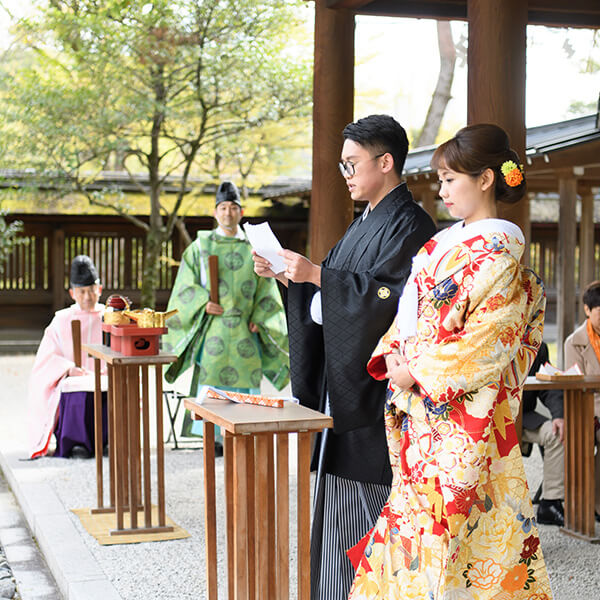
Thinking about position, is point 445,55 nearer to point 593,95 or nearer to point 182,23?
point 593,95

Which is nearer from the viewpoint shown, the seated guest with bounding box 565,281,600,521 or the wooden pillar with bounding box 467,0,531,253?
the wooden pillar with bounding box 467,0,531,253

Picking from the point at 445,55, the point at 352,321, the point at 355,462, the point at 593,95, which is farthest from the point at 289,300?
the point at 593,95

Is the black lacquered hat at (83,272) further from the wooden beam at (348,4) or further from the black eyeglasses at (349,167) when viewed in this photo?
the black eyeglasses at (349,167)

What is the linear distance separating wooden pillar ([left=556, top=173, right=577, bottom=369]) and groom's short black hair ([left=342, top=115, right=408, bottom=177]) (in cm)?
758

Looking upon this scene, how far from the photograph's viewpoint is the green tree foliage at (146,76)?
13.3 metres

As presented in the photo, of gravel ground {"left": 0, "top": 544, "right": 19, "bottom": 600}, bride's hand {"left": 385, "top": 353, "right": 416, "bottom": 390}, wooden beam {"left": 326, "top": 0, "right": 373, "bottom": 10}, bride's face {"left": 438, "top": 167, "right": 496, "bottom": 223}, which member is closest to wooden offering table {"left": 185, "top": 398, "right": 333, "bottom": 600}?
bride's hand {"left": 385, "top": 353, "right": 416, "bottom": 390}

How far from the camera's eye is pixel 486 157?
2.71 meters

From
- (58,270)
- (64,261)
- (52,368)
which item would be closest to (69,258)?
(64,261)

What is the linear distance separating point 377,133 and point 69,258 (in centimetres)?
1488

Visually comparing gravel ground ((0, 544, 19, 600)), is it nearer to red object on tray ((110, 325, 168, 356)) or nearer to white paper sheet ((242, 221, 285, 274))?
red object on tray ((110, 325, 168, 356))

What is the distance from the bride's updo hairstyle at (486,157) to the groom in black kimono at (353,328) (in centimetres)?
49

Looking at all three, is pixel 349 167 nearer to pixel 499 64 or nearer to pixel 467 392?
pixel 467 392

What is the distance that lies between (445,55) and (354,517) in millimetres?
20315

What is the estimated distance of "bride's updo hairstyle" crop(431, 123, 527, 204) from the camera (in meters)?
2.71
